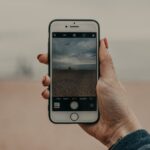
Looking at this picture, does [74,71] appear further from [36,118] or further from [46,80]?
[36,118]

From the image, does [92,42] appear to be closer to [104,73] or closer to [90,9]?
[104,73]

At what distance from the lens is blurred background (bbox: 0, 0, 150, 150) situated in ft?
4.32

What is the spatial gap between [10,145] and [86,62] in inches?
24.8

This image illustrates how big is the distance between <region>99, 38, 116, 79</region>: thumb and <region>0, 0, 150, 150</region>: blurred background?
43cm

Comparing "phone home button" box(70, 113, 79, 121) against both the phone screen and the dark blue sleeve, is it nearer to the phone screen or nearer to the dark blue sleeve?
the phone screen

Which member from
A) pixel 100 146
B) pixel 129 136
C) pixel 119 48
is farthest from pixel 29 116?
pixel 129 136

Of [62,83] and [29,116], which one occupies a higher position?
[62,83]

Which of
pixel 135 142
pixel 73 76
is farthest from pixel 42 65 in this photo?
pixel 135 142

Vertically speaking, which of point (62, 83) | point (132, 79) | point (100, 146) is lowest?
point (100, 146)

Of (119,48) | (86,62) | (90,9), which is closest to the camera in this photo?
(86,62)

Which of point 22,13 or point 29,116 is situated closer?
point 22,13

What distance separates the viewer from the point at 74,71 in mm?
892

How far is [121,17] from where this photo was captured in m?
1.35

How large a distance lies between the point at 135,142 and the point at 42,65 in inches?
28.8
